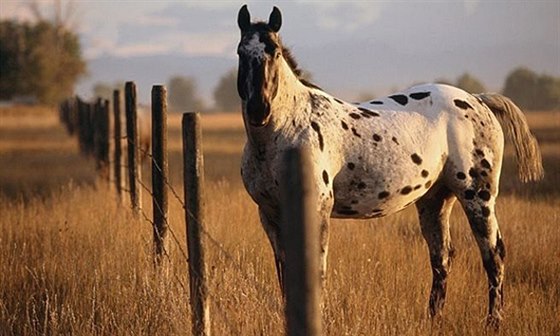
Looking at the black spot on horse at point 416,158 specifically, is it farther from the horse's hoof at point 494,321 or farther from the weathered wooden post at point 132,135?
the weathered wooden post at point 132,135

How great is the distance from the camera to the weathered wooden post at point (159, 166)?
19.8 feet

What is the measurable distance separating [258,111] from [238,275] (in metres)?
1.51

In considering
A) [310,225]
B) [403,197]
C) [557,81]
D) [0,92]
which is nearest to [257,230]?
[403,197]

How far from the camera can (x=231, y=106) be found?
152250mm

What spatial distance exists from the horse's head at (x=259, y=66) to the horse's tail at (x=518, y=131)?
92.8 inches

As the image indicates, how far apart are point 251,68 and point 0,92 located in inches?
2639

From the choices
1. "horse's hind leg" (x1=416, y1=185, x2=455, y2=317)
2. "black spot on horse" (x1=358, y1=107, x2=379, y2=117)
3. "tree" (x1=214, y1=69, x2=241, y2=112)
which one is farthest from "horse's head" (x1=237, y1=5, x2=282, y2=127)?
"tree" (x1=214, y1=69, x2=241, y2=112)

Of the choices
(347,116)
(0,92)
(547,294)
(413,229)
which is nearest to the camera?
(347,116)

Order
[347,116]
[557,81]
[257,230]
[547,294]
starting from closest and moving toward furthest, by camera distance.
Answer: [347,116]
[547,294]
[257,230]
[557,81]

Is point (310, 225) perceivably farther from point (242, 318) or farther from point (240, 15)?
point (240, 15)

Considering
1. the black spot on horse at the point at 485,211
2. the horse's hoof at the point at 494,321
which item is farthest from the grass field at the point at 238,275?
the black spot on horse at the point at 485,211

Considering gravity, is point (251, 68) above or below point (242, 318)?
above

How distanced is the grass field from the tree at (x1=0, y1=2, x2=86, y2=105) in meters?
59.4

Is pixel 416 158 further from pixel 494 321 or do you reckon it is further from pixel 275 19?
pixel 275 19
